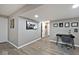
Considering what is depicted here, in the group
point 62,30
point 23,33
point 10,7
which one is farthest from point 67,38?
point 10,7

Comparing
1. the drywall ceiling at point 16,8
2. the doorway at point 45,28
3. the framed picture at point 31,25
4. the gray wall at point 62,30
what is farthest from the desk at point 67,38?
the drywall ceiling at point 16,8

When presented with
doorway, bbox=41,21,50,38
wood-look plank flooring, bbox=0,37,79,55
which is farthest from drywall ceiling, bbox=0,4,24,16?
wood-look plank flooring, bbox=0,37,79,55

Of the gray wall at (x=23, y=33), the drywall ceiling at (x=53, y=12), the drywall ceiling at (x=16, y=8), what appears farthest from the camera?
the gray wall at (x=23, y=33)

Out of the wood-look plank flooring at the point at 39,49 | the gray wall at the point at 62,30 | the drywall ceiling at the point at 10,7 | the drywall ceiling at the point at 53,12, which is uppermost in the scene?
the drywall ceiling at the point at 10,7

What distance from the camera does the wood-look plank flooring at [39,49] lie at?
137cm

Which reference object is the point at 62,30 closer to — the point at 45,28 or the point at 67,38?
the point at 67,38

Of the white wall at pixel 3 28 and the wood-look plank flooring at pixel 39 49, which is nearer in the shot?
the wood-look plank flooring at pixel 39 49

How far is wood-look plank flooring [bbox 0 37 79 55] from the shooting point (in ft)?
4.49

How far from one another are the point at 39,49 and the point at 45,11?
753mm

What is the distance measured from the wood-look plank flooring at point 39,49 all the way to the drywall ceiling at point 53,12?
50 centimetres

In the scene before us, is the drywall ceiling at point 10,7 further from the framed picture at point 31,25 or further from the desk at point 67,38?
the desk at point 67,38

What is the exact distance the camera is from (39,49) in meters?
1.49
